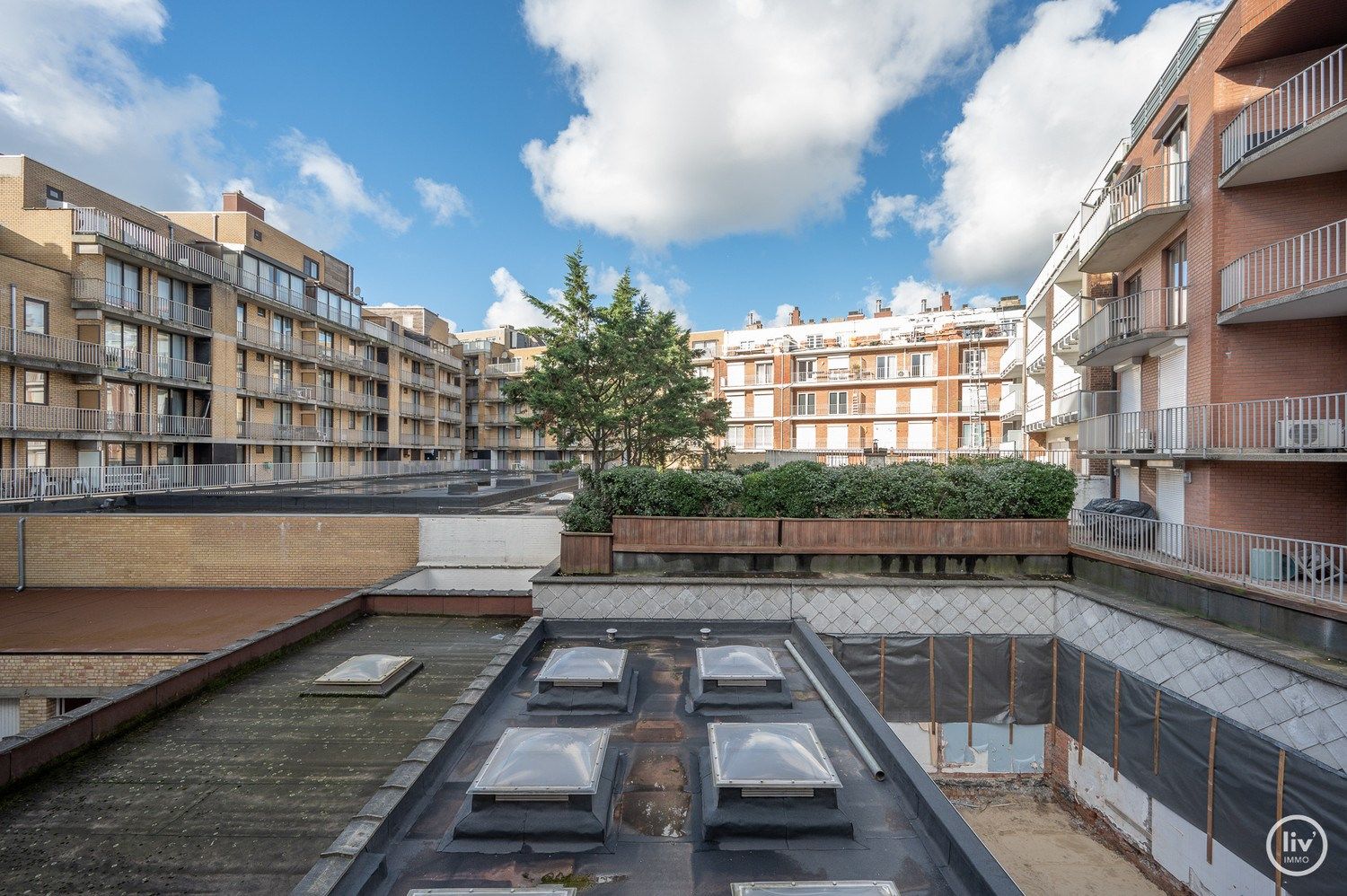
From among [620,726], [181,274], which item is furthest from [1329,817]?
[181,274]

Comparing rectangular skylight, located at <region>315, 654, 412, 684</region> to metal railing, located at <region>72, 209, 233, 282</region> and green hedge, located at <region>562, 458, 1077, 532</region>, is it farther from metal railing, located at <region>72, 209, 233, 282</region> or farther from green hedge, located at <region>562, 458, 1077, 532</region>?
metal railing, located at <region>72, 209, 233, 282</region>

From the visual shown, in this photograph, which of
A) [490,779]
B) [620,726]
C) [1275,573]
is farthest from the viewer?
[1275,573]

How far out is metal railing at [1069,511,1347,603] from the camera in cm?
903

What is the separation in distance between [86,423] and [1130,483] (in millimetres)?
35740

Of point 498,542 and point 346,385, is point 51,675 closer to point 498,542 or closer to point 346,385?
point 498,542

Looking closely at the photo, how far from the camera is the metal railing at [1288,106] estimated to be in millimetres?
10438

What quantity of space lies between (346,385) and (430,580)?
1094 inches

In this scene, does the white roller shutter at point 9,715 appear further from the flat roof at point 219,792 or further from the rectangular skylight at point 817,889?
the rectangular skylight at point 817,889

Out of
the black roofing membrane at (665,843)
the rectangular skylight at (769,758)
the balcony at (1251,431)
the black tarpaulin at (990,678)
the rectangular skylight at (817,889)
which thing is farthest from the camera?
the black tarpaulin at (990,678)

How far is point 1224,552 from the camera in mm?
11000

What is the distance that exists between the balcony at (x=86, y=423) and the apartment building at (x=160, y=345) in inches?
2.3

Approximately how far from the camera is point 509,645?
754 cm

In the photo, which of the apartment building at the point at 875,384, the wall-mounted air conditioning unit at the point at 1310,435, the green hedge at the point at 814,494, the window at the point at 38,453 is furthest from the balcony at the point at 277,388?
the wall-mounted air conditioning unit at the point at 1310,435

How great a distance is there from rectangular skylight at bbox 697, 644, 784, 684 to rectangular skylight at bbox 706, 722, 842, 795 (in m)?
1.37
